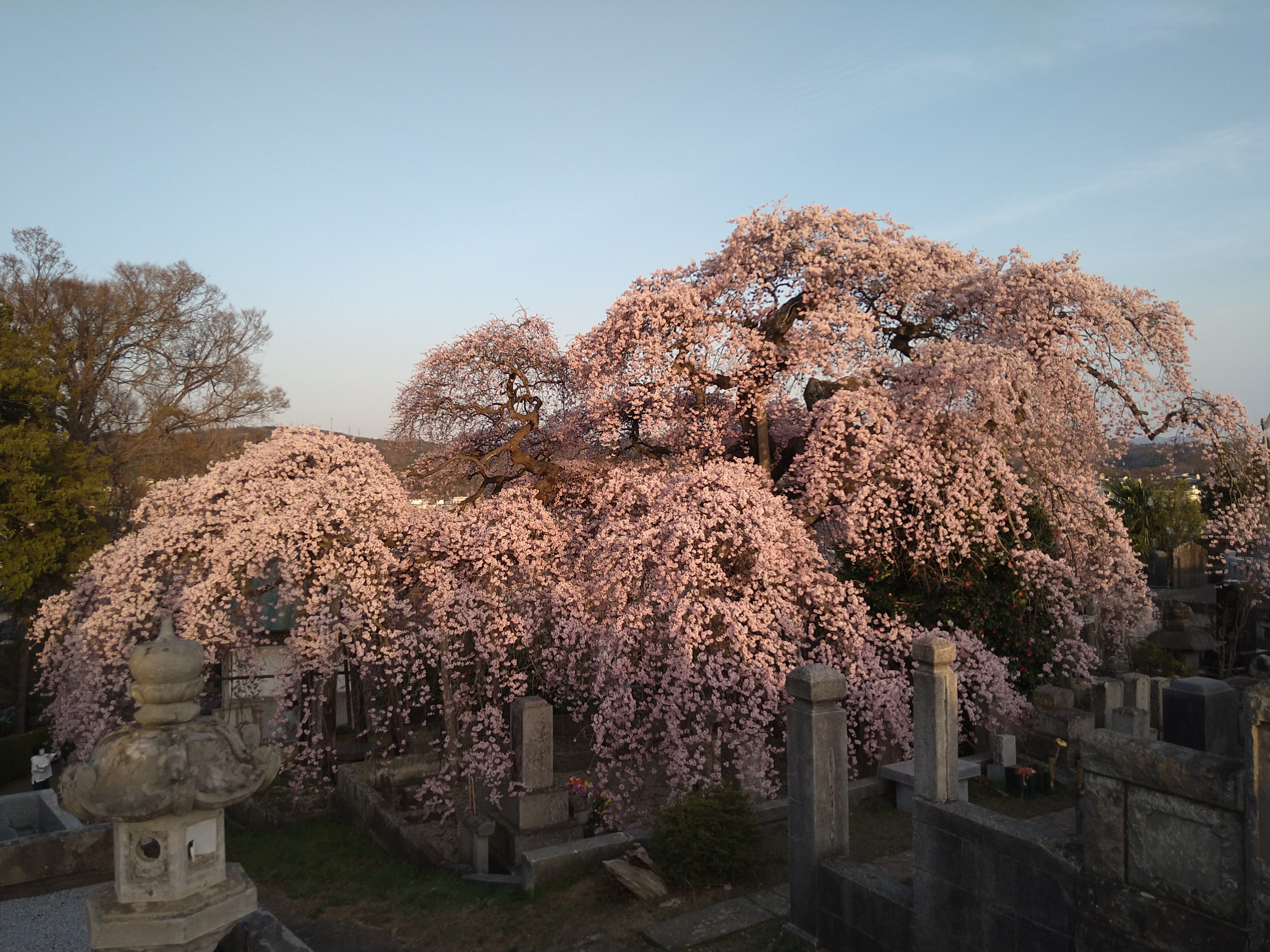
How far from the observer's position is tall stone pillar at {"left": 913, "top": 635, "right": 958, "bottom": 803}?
623 centimetres

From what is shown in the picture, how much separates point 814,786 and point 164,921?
4969 mm

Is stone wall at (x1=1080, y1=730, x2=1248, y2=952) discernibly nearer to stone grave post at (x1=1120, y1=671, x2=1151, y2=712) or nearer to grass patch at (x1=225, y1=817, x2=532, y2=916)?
grass patch at (x1=225, y1=817, x2=532, y2=916)

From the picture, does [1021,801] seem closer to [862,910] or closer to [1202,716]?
[862,910]

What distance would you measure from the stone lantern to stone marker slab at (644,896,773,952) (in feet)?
12.8

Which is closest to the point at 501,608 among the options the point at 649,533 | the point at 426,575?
the point at 426,575

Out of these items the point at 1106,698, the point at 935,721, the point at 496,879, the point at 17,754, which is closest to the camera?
the point at 935,721

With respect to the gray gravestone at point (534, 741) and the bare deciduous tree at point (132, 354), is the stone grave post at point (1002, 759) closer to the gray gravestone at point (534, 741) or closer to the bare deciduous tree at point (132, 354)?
the gray gravestone at point (534, 741)

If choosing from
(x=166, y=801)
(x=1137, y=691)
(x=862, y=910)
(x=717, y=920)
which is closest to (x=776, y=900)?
(x=717, y=920)

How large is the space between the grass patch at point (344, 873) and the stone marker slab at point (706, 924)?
5.87 ft

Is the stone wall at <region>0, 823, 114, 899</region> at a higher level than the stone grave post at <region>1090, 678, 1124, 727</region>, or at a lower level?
lower

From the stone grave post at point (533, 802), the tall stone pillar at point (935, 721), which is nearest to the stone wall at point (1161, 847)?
the tall stone pillar at point (935, 721)

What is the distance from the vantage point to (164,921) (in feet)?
16.2

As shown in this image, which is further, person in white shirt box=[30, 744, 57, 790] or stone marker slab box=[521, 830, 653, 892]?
person in white shirt box=[30, 744, 57, 790]

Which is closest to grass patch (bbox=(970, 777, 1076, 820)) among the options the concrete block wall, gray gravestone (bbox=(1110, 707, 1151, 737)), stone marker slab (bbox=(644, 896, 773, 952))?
gray gravestone (bbox=(1110, 707, 1151, 737))
